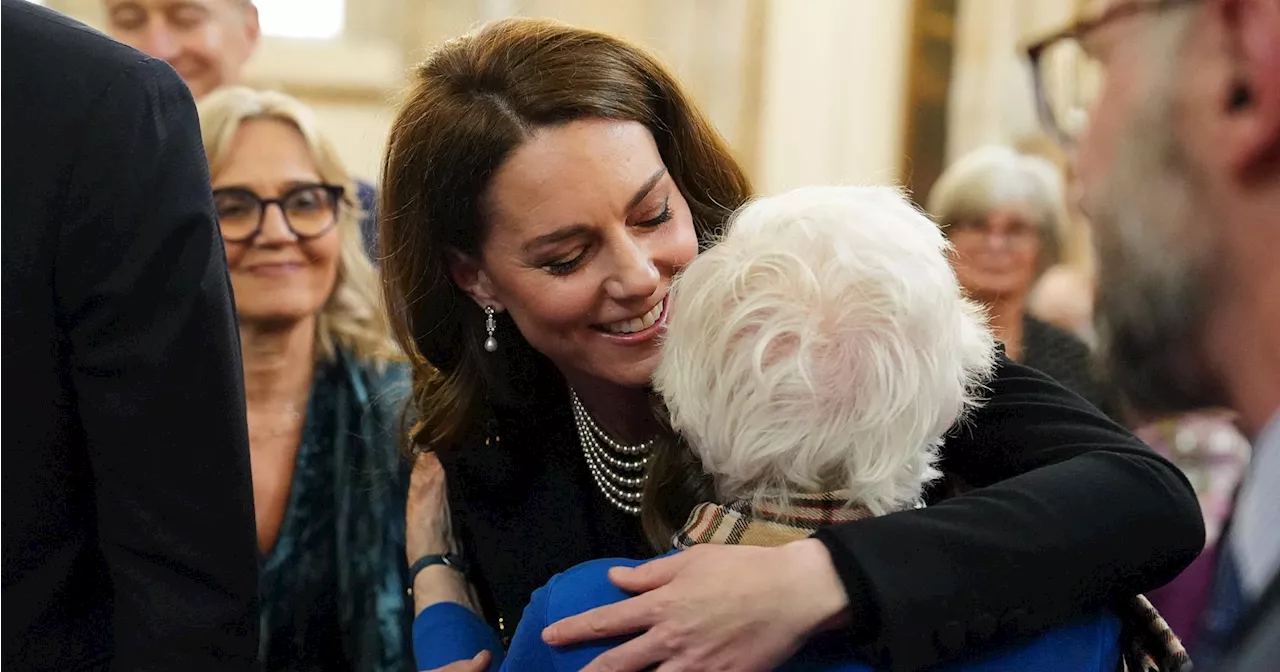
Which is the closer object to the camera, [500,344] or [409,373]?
[500,344]

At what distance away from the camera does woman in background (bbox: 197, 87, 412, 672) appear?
2.29 metres

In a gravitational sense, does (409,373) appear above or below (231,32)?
below

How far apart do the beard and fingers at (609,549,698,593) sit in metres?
0.55

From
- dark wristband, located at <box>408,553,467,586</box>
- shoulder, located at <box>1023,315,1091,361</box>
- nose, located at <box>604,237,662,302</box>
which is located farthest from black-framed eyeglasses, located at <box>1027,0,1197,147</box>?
shoulder, located at <box>1023,315,1091,361</box>

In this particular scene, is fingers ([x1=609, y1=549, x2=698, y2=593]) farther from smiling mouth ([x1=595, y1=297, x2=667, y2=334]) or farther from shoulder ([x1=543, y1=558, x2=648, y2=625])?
smiling mouth ([x1=595, y1=297, x2=667, y2=334])

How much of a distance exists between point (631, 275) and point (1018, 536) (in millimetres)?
674

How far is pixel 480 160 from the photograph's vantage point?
6.36 feet

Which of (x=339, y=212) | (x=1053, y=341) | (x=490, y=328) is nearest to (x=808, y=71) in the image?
(x=1053, y=341)

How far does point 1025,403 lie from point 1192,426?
1705 mm

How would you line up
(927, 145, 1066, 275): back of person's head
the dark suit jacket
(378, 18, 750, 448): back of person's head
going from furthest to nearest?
(927, 145, 1066, 275): back of person's head → (378, 18, 750, 448): back of person's head → the dark suit jacket

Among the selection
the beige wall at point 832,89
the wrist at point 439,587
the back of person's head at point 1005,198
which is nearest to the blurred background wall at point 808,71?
the beige wall at point 832,89

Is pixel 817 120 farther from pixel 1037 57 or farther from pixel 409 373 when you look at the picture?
pixel 1037 57

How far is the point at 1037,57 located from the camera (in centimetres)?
112

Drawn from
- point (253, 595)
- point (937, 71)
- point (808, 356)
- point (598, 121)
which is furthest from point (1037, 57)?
point (937, 71)
